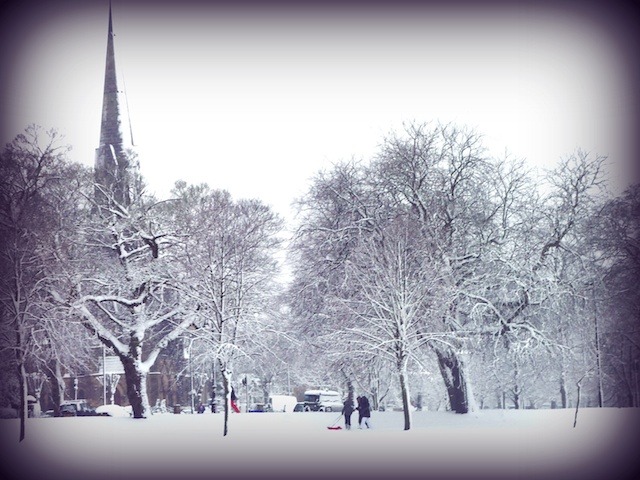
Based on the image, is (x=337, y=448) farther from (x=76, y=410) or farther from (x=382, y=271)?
(x=76, y=410)

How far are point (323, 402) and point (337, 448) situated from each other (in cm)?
2519

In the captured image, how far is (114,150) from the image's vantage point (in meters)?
54.0

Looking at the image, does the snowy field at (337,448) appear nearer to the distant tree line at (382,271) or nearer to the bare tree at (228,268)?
the distant tree line at (382,271)

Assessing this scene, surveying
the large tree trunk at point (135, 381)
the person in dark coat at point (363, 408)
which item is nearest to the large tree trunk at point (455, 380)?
the person in dark coat at point (363, 408)

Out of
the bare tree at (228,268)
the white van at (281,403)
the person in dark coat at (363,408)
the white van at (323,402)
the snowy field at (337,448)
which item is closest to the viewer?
the snowy field at (337,448)

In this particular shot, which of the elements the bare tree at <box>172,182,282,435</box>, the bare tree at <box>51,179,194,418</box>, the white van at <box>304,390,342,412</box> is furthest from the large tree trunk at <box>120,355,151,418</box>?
the white van at <box>304,390,342,412</box>

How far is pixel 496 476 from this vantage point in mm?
19750

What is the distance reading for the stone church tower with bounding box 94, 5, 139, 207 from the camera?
41.1 meters

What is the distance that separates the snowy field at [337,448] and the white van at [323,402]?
47.7 ft

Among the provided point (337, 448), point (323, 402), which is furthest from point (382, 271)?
point (323, 402)

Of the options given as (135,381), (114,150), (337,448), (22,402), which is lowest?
(337,448)

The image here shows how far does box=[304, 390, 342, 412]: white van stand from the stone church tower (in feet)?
47.5

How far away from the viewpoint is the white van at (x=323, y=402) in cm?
4794

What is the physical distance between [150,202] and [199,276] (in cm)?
731
